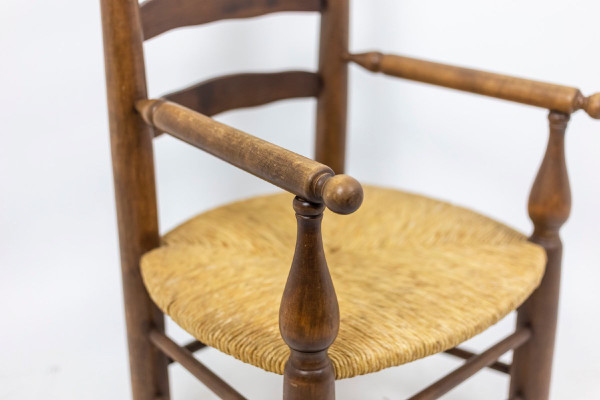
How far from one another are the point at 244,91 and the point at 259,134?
0.41 m

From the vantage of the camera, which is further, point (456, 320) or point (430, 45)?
point (430, 45)

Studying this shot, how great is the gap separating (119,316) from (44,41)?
50cm

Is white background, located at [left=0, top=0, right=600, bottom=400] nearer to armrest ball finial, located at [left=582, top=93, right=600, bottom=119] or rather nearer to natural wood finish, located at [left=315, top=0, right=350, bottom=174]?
natural wood finish, located at [left=315, top=0, right=350, bottom=174]

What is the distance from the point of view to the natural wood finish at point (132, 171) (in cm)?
112

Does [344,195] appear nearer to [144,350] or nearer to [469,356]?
[144,350]

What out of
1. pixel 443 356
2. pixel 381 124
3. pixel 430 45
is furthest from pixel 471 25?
pixel 443 356

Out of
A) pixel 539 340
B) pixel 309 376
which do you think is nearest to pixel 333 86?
pixel 539 340

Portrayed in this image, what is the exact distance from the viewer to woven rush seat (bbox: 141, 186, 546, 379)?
100 centimetres

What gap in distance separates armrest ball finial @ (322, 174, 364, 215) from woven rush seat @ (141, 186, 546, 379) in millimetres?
221

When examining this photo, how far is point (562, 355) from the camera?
5.20 ft

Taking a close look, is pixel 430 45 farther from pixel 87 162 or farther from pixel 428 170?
pixel 87 162

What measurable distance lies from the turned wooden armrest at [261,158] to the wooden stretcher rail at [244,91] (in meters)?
0.13

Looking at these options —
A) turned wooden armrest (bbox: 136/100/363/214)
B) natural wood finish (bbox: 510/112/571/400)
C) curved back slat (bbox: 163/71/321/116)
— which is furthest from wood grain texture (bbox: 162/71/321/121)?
natural wood finish (bbox: 510/112/571/400)

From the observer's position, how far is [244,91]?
4.33ft
